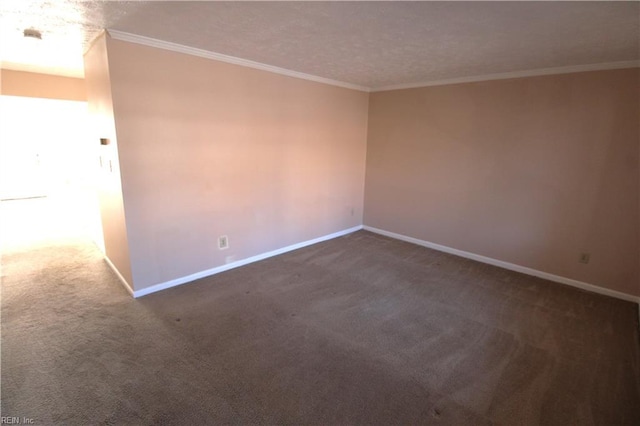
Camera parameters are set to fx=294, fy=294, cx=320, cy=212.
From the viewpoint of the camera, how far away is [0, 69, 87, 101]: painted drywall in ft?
13.6

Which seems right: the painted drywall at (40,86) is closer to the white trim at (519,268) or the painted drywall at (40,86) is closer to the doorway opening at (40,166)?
the doorway opening at (40,166)

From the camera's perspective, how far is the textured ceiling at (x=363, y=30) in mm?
1869

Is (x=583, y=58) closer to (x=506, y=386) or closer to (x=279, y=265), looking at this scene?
(x=506, y=386)

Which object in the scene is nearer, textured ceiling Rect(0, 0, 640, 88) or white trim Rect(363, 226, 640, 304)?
textured ceiling Rect(0, 0, 640, 88)

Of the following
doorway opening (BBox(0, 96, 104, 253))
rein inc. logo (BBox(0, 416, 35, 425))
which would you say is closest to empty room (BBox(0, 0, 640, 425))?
rein inc. logo (BBox(0, 416, 35, 425))

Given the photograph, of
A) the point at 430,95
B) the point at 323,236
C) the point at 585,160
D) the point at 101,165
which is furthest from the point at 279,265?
the point at 585,160

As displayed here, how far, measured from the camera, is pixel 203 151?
124 inches

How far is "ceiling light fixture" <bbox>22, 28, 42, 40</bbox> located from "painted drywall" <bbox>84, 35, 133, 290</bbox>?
0.38 metres

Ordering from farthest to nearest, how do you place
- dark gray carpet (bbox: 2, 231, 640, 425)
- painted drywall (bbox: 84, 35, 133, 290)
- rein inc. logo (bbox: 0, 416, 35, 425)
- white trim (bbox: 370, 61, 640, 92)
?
white trim (bbox: 370, 61, 640, 92) → painted drywall (bbox: 84, 35, 133, 290) → dark gray carpet (bbox: 2, 231, 640, 425) → rein inc. logo (bbox: 0, 416, 35, 425)

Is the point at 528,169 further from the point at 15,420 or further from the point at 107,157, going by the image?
the point at 15,420

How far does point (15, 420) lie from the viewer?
1.63m

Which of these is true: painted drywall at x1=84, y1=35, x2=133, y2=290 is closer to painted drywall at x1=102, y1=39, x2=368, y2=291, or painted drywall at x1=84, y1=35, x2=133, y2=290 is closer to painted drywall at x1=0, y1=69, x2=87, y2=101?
painted drywall at x1=102, y1=39, x2=368, y2=291

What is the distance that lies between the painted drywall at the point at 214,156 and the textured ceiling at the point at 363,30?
0.35 metres

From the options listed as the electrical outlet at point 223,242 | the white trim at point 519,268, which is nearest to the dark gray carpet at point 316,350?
the white trim at point 519,268
